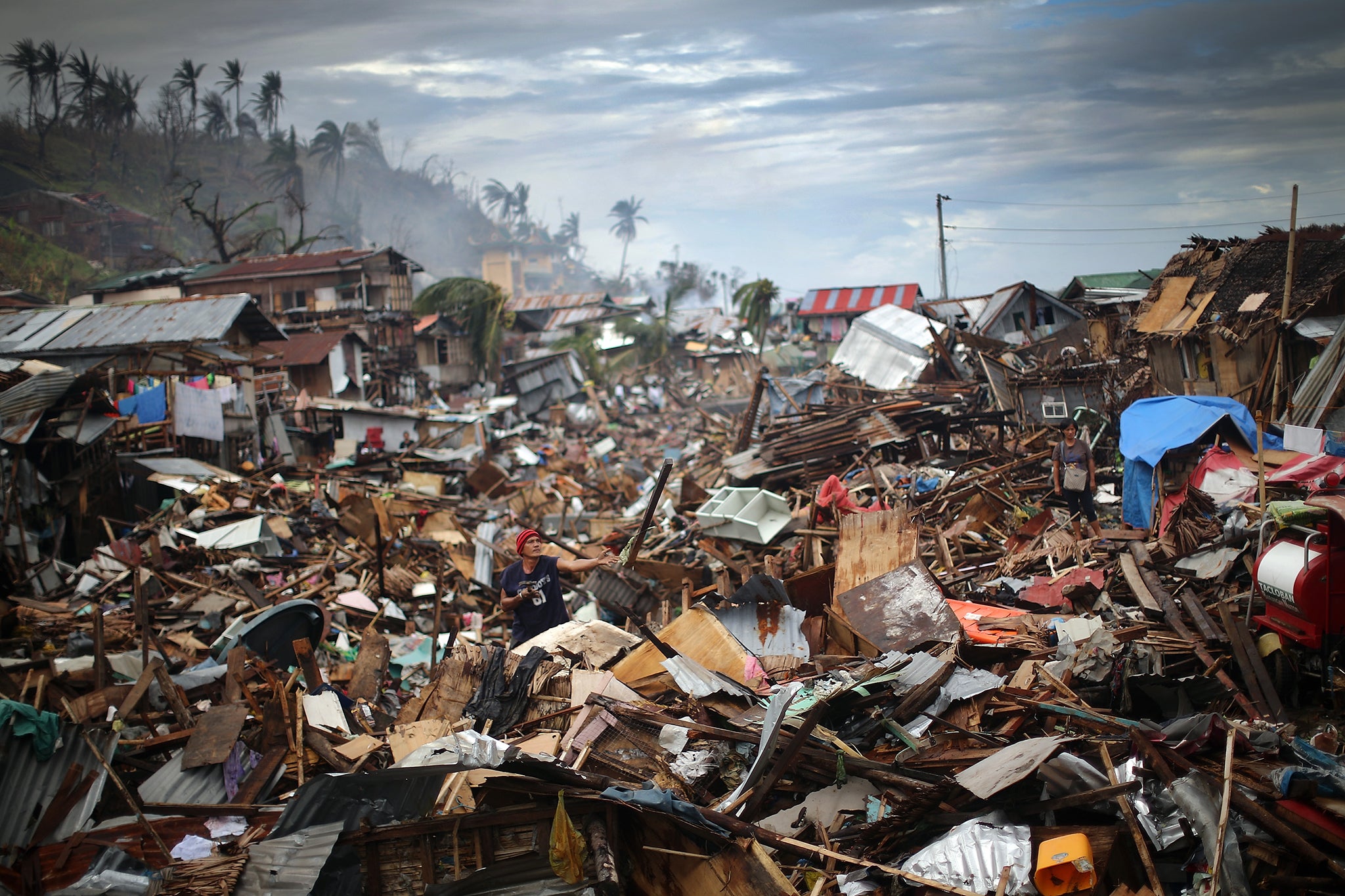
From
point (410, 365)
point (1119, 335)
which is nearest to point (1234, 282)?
point (1119, 335)

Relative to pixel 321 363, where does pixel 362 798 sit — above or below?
below

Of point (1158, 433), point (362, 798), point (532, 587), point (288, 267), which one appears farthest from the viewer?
point (288, 267)

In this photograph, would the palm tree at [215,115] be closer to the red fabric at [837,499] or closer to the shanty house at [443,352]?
the shanty house at [443,352]

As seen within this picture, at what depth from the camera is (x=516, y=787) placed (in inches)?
154

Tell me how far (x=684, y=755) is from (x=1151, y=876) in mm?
2351

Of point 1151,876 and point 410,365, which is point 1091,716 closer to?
point 1151,876

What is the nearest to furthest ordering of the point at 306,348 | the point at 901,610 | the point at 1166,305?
the point at 901,610 → the point at 1166,305 → the point at 306,348

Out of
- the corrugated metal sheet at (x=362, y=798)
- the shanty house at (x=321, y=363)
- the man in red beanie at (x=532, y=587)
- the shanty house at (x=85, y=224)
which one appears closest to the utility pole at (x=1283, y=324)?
→ the man in red beanie at (x=532, y=587)

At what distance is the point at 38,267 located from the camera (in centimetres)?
3453

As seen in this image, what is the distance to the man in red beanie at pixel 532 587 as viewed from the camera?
6570 mm

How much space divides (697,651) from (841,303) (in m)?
39.3

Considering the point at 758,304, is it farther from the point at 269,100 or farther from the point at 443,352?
the point at 269,100

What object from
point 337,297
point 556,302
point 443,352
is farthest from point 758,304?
point 337,297

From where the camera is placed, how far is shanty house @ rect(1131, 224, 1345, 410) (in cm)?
1254
